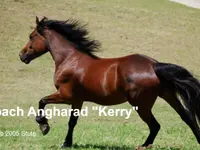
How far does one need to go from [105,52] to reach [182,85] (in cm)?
2051

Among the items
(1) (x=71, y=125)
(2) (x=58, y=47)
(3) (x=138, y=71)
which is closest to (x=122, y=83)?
(3) (x=138, y=71)

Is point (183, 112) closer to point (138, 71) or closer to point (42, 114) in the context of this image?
point (138, 71)

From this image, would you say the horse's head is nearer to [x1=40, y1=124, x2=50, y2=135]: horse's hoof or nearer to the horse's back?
[x1=40, y1=124, x2=50, y2=135]: horse's hoof

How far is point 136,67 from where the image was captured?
24.5 ft

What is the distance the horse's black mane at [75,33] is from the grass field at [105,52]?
1.68 metres

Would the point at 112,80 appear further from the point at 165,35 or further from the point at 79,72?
the point at 165,35

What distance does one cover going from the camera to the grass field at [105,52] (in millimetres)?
8867

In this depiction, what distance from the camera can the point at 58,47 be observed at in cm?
861

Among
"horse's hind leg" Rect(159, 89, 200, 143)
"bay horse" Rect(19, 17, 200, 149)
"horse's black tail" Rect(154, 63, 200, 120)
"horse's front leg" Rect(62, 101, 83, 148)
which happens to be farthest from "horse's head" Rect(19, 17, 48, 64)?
Result: "horse's hind leg" Rect(159, 89, 200, 143)

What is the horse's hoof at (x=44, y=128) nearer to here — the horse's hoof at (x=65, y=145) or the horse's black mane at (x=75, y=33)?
the horse's hoof at (x=65, y=145)

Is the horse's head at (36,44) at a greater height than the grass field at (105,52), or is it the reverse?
the horse's head at (36,44)

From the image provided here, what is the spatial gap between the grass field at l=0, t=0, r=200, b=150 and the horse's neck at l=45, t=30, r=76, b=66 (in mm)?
1519

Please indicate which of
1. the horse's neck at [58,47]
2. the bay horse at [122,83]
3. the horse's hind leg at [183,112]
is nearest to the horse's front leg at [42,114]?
the bay horse at [122,83]

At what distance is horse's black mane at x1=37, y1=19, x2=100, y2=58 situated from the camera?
858 cm
